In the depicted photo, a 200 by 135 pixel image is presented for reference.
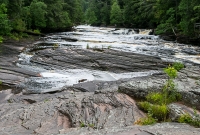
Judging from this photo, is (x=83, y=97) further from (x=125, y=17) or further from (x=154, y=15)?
(x=125, y=17)

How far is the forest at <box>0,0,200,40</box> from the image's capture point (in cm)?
3159

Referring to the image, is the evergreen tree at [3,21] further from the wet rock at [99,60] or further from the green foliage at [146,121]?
the green foliage at [146,121]

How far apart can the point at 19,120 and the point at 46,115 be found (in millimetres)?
914

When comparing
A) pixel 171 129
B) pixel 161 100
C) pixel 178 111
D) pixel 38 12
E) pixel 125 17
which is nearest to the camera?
pixel 171 129

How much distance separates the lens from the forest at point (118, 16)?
31.6m

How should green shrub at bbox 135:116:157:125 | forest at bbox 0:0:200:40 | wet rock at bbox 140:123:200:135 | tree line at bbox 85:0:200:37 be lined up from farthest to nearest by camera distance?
1. tree line at bbox 85:0:200:37
2. forest at bbox 0:0:200:40
3. green shrub at bbox 135:116:157:125
4. wet rock at bbox 140:123:200:135

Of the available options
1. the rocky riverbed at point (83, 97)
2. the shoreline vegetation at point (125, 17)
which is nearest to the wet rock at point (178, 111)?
the rocky riverbed at point (83, 97)

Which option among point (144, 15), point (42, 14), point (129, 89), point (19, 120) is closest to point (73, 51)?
point (129, 89)

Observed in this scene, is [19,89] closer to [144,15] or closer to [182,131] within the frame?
[182,131]

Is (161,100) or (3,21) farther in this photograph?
(3,21)

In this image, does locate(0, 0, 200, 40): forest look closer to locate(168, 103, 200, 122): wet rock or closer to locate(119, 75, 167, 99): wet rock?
locate(119, 75, 167, 99): wet rock

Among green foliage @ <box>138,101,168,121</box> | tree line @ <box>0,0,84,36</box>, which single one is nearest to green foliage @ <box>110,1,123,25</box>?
tree line @ <box>0,0,84,36</box>

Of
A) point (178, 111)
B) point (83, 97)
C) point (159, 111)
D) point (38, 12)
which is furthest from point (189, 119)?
point (38, 12)

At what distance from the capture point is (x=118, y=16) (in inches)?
2830
